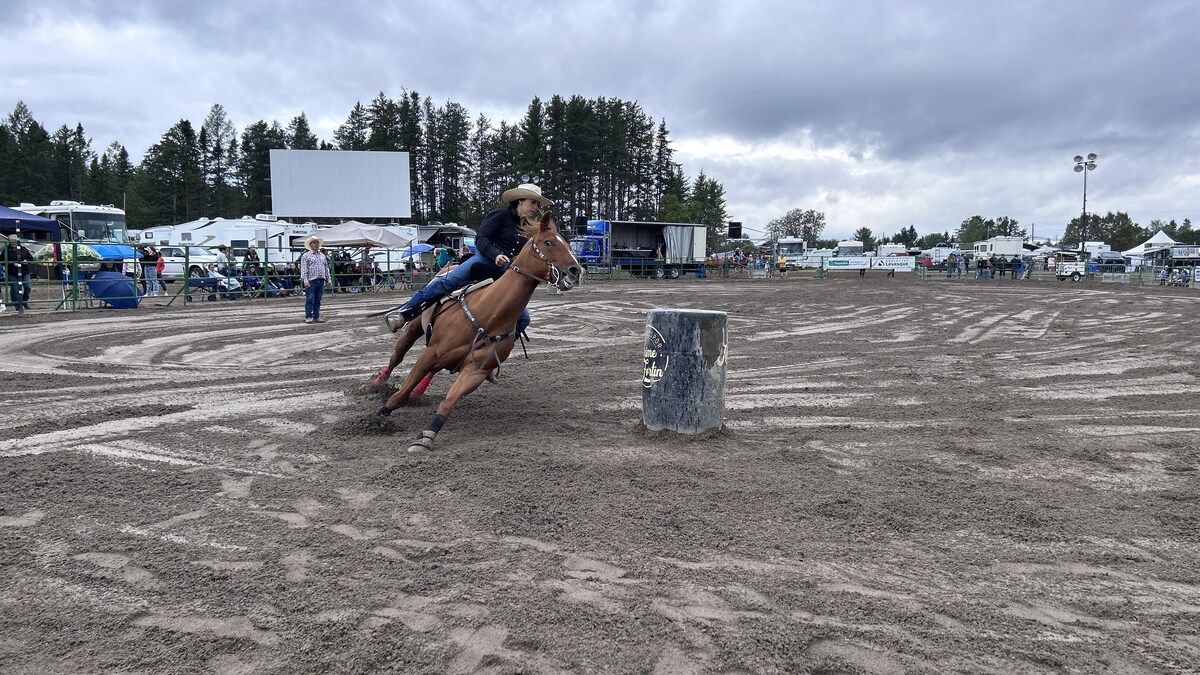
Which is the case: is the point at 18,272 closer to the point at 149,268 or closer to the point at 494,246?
the point at 149,268

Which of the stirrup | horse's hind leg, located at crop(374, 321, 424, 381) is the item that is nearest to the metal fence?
horse's hind leg, located at crop(374, 321, 424, 381)

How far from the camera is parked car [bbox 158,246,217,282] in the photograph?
76.7ft

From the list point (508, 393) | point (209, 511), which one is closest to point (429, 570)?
point (209, 511)

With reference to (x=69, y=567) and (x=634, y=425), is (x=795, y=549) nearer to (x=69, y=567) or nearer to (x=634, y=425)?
(x=634, y=425)

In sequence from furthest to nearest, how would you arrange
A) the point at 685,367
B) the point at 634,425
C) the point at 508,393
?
the point at 508,393 < the point at 634,425 < the point at 685,367

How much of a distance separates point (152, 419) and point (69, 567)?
11.5 ft

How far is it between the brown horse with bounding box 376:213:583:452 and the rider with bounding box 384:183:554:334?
39 centimetres

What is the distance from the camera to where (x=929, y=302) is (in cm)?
2269

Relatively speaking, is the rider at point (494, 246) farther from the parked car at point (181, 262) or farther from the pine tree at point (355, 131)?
the pine tree at point (355, 131)

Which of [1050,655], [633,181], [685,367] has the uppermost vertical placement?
[633,181]

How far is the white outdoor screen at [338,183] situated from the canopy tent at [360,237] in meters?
26.0

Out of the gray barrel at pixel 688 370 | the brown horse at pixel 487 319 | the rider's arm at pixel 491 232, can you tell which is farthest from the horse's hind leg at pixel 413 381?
the gray barrel at pixel 688 370

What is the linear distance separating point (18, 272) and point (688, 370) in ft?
62.0

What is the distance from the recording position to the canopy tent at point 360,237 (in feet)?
91.1
